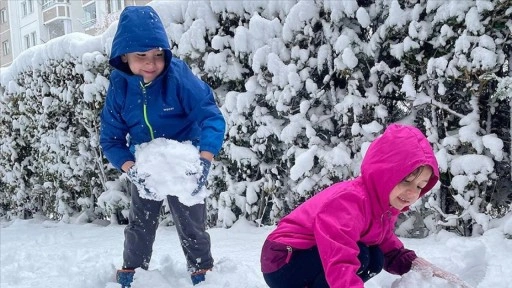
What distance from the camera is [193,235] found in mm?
2727

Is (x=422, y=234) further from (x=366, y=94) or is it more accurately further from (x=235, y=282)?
(x=235, y=282)

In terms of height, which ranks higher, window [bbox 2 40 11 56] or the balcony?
the balcony

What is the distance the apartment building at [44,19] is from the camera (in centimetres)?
3062

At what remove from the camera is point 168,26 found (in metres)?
4.54

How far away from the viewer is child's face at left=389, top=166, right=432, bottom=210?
1.88m

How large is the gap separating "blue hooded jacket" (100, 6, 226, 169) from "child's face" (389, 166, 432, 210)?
3.26ft

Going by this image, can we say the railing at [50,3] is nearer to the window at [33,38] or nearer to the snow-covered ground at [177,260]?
the window at [33,38]

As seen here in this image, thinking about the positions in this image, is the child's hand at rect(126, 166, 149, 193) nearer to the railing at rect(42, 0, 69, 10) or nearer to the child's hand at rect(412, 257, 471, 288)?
the child's hand at rect(412, 257, 471, 288)

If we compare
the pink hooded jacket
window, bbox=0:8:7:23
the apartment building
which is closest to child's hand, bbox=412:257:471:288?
the pink hooded jacket

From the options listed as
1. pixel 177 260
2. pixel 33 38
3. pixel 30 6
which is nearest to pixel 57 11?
pixel 33 38

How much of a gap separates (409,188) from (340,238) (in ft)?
1.11

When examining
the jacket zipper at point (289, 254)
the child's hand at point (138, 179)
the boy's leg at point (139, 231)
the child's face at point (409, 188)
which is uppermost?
the child's face at point (409, 188)

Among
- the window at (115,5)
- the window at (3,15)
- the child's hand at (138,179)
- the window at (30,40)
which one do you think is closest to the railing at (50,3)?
the window at (30,40)

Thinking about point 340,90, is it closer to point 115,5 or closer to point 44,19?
point 115,5
